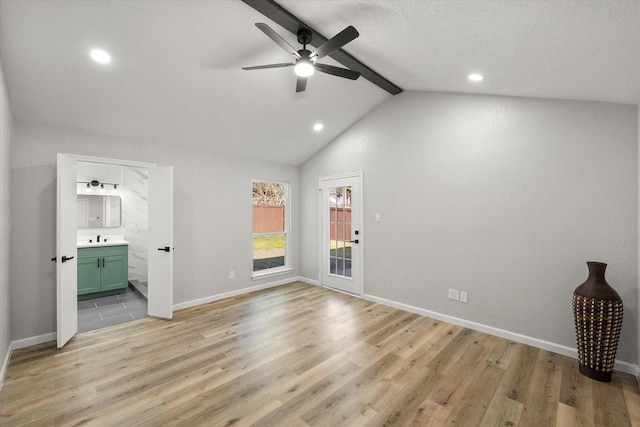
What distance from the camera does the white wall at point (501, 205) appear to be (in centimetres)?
263

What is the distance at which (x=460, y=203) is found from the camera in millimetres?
3590

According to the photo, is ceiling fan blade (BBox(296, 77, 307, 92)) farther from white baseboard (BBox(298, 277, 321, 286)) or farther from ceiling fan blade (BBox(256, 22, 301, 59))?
white baseboard (BBox(298, 277, 321, 286))

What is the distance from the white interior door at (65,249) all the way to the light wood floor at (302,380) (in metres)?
0.26

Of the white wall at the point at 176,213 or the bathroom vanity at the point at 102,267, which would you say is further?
the bathroom vanity at the point at 102,267

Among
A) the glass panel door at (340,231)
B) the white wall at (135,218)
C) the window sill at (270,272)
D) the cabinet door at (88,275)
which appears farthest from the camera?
the white wall at (135,218)

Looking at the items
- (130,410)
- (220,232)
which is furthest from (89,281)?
(130,410)

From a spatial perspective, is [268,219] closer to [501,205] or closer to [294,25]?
[294,25]

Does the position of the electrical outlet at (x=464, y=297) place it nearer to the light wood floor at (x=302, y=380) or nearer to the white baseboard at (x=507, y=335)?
the white baseboard at (x=507, y=335)

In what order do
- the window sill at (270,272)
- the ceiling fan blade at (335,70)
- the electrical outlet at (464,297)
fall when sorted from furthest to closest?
1. the window sill at (270,272)
2. the electrical outlet at (464,297)
3. the ceiling fan blade at (335,70)

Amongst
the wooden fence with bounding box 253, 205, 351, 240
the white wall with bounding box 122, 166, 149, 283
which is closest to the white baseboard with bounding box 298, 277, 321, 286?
the wooden fence with bounding box 253, 205, 351, 240

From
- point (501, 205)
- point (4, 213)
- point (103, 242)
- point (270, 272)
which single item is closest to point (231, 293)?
point (270, 272)

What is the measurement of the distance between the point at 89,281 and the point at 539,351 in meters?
6.31

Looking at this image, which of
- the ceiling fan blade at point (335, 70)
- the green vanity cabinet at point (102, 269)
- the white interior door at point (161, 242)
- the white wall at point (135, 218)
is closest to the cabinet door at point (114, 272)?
the green vanity cabinet at point (102, 269)

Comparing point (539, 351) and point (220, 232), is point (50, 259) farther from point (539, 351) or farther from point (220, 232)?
point (539, 351)
